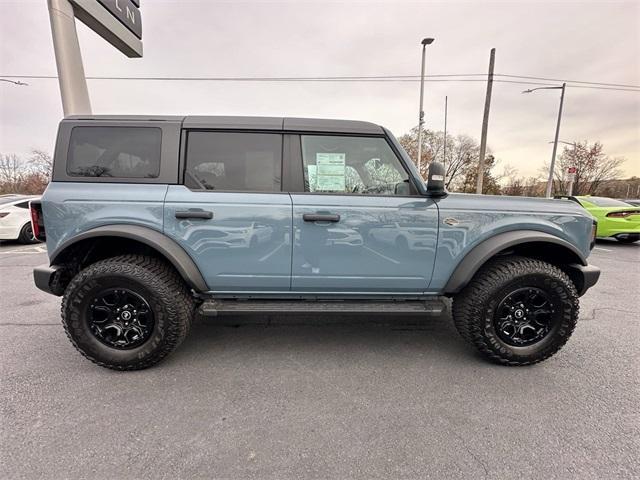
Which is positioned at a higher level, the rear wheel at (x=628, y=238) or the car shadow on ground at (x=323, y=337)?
the rear wheel at (x=628, y=238)

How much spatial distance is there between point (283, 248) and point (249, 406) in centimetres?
118

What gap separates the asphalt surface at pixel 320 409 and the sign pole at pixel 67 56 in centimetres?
699

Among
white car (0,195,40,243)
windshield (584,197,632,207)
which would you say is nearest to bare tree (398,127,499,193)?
windshield (584,197,632,207)

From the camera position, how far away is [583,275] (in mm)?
2666

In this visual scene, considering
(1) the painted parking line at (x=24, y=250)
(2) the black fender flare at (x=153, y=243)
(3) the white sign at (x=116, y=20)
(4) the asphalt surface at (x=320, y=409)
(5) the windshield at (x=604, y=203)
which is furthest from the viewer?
(5) the windshield at (x=604, y=203)

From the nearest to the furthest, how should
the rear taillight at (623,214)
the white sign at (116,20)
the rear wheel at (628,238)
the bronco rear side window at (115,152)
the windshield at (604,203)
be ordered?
the bronco rear side window at (115,152) → the white sign at (116,20) → the rear taillight at (623,214) → the rear wheel at (628,238) → the windshield at (604,203)

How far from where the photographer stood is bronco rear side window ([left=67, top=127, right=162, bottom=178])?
2.42 meters

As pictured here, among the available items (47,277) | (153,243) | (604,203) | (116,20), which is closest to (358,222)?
(153,243)

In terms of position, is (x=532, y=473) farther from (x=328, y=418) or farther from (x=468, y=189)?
(x=468, y=189)

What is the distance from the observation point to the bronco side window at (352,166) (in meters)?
2.56

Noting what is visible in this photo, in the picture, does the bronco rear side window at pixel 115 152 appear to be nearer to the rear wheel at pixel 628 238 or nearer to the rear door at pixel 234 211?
the rear door at pixel 234 211

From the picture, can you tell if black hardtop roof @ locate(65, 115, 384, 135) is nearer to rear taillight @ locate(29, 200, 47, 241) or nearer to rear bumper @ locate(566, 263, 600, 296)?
rear taillight @ locate(29, 200, 47, 241)

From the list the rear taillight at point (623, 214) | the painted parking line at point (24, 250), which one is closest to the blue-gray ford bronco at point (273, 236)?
the painted parking line at point (24, 250)

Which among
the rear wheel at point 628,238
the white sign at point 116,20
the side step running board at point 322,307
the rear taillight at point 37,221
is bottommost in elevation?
the rear wheel at point 628,238
